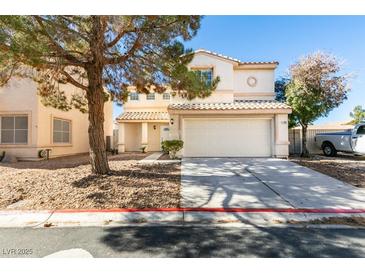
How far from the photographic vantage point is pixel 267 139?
42.5 ft

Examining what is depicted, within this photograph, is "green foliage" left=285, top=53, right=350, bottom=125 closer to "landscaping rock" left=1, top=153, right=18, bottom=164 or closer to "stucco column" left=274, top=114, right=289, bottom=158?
"stucco column" left=274, top=114, right=289, bottom=158

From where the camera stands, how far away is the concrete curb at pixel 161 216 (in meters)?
4.63

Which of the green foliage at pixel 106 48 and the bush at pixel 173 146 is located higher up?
the green foliage at pixel 106 48

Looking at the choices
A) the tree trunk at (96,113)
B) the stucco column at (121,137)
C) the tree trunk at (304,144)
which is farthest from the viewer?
the stucco column at (121,137)

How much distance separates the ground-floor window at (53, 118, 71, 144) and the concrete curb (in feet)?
32.6

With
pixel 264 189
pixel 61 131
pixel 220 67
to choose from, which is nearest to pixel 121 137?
pixel 61 131

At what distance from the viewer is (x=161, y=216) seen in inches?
191

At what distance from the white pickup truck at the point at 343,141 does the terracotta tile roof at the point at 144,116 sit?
35.4 feet

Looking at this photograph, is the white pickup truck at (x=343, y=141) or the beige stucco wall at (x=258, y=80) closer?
the white pickup truck at (x=343, y=141)

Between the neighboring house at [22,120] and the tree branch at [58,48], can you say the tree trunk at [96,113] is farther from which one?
the neighboring house at [22,120]

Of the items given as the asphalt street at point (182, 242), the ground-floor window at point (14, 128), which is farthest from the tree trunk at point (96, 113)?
the ground-floor window at point (14, 128)

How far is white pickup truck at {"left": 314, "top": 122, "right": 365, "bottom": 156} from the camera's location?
1248cm

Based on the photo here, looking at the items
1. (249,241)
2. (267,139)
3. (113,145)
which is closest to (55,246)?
(249,241)

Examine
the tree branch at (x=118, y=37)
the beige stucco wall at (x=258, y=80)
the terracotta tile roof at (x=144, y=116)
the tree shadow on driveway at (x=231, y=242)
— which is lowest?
the tree shadow on driveway at (x=231, y=242)
